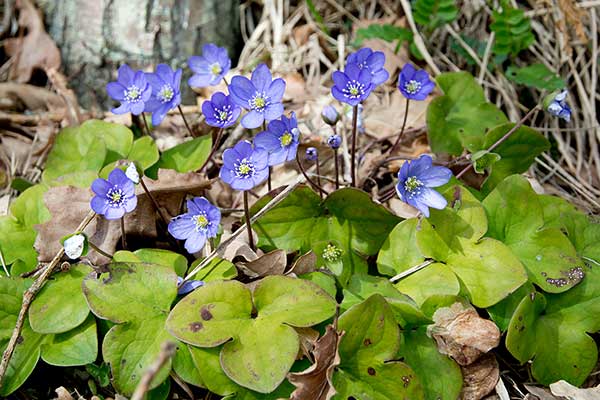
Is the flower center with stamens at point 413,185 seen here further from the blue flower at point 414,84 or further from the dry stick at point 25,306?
the dry stick at point 25,306

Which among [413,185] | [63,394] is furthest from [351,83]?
[63,394]

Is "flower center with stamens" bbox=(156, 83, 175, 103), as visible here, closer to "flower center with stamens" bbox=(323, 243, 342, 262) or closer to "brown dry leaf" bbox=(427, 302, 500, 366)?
"flower center with stamens" bbox=(323, 243, 342, 262)

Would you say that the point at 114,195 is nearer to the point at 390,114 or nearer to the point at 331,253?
the point at 331,253

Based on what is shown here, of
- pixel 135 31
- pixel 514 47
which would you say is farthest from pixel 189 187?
pixel 514 47

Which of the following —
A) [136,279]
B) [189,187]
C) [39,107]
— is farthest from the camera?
[39,107]

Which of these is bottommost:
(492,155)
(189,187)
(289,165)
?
(289,165)

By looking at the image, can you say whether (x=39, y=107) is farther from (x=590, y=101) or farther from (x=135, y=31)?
(x=590, y=101)

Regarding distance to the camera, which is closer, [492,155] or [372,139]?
[492,155]
